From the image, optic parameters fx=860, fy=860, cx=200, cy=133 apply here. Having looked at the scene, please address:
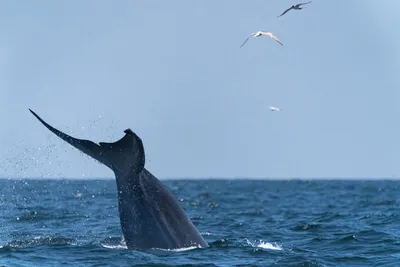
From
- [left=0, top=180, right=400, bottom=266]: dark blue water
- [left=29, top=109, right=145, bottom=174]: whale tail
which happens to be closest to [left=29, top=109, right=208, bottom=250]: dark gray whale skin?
[left=29, top=109, right=145, bottom=174]: whale tail

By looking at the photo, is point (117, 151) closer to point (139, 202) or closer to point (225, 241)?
point (139, 202)

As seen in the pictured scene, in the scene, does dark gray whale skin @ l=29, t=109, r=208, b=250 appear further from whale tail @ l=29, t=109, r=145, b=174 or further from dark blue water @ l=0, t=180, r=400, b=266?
dark blue water @ l=0, t=180, r=400, b=266

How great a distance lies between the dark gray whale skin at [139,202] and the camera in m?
14.2

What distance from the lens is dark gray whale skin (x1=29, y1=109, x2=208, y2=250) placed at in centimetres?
1420

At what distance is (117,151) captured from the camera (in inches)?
559

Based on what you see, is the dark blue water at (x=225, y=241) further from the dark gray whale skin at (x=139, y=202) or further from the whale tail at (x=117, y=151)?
the whale tail at (x=117, y=151)

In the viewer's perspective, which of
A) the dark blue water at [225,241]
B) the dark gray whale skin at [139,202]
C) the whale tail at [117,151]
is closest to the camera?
the whale tail at [117,151]

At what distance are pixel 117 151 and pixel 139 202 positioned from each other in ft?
3.85

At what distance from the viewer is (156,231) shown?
15109 mm

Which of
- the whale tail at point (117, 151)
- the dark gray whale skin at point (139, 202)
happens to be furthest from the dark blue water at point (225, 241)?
the whale tail at point (117, 151)

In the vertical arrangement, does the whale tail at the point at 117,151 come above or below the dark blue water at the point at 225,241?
above

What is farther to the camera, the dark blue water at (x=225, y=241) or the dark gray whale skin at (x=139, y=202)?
the dark blue water at (x=225, y=241)

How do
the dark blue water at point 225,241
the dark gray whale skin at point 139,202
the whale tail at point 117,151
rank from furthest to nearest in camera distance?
the dark blue water at point 225,241, the dark gray whale skin at point 139,202, the whale tail at point 117,151

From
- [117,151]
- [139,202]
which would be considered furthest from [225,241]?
[117,151]
